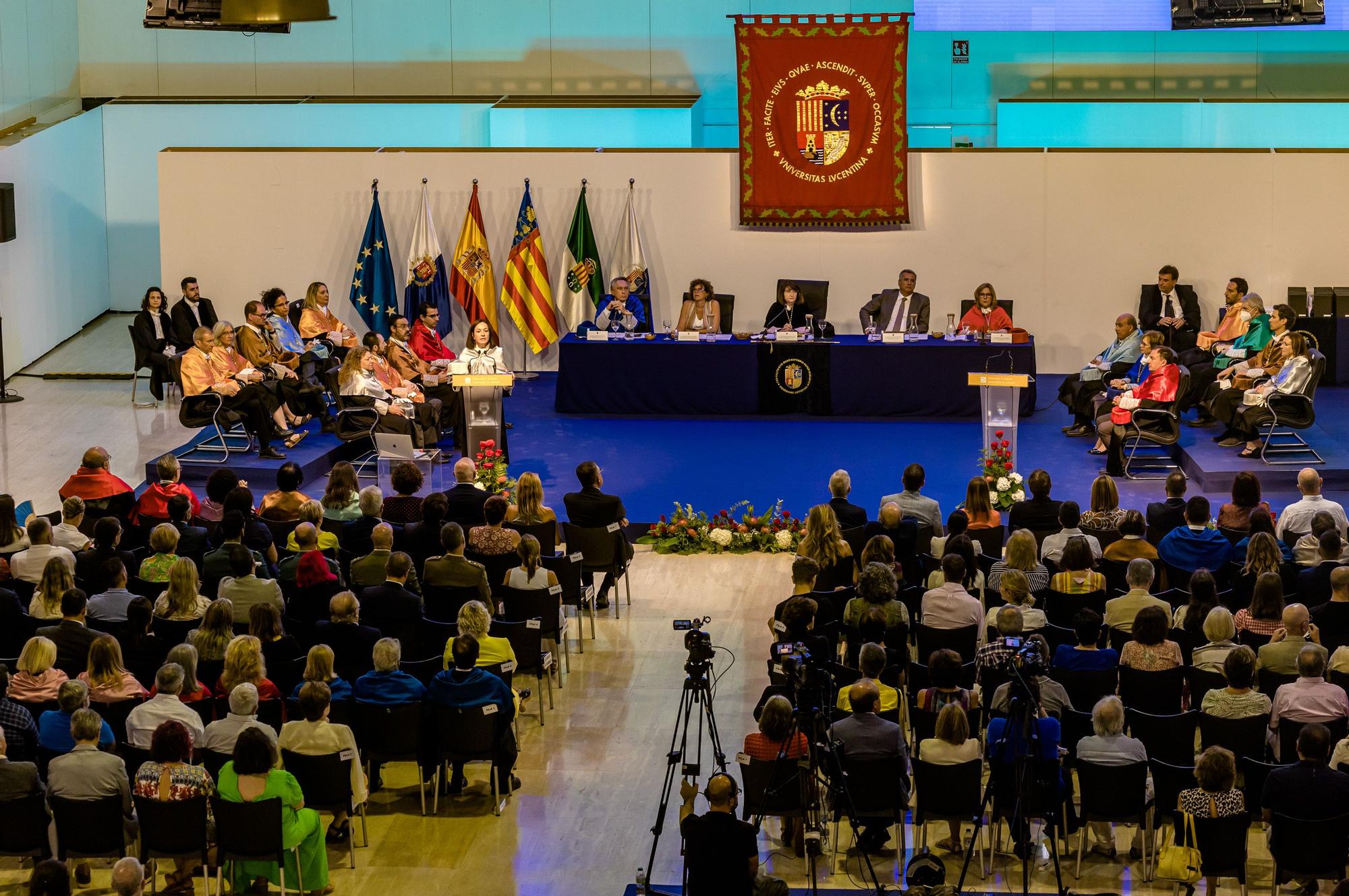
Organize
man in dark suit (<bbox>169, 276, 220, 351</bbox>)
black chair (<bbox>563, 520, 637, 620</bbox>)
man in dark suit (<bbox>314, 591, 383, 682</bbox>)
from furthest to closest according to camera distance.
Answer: man in dark suit (<bbox>169, 276, 220, 351</bbox>), black chair (<bbox>563, 520, 637, 620</bbox>), man in dark suit (<bbox>314, 591, 383, 682</bbox>)

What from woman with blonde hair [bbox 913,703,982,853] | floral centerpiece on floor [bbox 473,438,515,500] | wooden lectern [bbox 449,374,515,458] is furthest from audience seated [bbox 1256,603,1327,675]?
wooden lectern [bbox 449,374,515,458]

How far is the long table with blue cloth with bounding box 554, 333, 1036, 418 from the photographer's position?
15180 millimetres

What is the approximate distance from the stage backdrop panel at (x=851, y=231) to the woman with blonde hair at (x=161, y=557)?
876cm

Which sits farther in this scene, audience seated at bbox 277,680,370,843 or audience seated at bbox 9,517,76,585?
audience seated at bbox 9,517,76,585

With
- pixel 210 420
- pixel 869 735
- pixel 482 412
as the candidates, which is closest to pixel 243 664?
pixel 869 735

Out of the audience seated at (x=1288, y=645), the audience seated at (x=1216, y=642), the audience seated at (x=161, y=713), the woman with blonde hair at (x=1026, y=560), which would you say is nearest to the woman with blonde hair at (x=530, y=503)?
the woman with blonde hair at (x=1026, y=560)

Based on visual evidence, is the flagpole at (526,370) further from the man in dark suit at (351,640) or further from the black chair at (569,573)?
the man in dark suit at (351,640)

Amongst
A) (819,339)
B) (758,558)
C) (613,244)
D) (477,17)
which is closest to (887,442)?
(819,339)

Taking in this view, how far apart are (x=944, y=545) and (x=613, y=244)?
8.76 m

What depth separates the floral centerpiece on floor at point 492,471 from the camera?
11914 mm

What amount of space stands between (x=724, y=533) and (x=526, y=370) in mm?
6288

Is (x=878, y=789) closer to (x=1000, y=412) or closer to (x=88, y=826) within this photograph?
(x=88, y=826)

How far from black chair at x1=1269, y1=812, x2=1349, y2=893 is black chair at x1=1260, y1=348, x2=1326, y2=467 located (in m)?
6.77

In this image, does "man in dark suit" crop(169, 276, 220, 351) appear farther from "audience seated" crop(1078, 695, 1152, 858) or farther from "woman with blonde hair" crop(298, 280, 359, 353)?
"audience seated" crop(1078, 695, 1152, 858)
